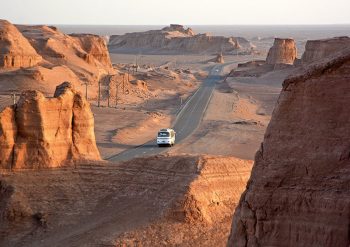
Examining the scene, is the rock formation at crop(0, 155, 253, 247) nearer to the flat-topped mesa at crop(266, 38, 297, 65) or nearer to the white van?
the white van

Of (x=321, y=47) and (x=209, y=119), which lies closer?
(x=209, y=119)

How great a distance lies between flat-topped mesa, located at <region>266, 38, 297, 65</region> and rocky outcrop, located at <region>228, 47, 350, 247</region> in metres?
104

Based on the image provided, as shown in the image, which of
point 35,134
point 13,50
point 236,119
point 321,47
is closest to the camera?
point 35,134

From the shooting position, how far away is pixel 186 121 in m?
71.6

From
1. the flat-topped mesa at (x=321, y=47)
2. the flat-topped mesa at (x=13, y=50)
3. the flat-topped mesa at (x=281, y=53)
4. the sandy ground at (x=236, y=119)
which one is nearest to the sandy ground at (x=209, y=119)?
the sandy ground at (x=236, y=119)

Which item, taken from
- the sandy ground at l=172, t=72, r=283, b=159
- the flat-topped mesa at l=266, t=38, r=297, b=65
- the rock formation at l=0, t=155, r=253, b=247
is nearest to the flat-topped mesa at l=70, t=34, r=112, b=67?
the sandy ground at l=172, t=72, r=283, b=159

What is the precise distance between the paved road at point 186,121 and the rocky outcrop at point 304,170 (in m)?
Result: 33.3

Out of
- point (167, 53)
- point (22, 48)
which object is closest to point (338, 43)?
point (22, 48)

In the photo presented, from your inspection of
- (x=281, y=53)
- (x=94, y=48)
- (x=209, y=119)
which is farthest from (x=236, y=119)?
(x=281, y=53)

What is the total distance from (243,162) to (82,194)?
6.93 metres

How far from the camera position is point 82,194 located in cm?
2675

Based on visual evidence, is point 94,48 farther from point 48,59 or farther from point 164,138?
point 164,138

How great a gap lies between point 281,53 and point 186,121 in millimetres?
50609

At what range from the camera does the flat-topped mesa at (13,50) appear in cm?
7506
